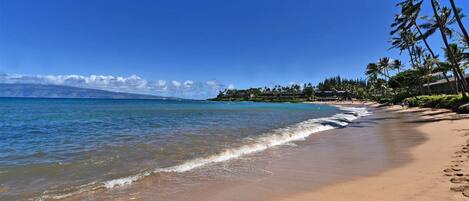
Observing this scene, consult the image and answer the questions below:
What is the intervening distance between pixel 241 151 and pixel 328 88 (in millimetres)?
153292

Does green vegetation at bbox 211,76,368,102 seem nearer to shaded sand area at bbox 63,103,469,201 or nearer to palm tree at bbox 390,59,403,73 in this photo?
palm tree at bbox 390,59,403,73

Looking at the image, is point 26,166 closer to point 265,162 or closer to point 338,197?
point 265,162

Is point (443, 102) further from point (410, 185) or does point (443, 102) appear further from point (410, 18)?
point (410, 185)

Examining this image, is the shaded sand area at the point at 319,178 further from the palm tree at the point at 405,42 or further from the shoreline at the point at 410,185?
the palm tree at the point at 405,42

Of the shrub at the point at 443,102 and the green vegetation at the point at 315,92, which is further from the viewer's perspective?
the green vegetation at the point at 315,92

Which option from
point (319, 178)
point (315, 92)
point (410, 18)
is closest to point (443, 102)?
point (410, 18)

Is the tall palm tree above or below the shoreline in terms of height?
above

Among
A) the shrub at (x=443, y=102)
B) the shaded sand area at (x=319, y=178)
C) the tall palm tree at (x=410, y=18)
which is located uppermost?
the tall palm tree at (x=410, y=18)

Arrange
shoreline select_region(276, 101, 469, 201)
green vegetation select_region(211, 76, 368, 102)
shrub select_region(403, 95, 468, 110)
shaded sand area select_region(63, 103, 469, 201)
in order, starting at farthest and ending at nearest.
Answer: green vegetation select_region(211, 76, 368, 102), shrub select_region(403, 95, 468, 110), shaded sand area select_region(63, 103, 469, 201), shoreline select_region(276, 101, 469, 201)

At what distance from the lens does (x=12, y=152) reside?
1064 centimetres

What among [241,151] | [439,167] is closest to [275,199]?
[439,167]

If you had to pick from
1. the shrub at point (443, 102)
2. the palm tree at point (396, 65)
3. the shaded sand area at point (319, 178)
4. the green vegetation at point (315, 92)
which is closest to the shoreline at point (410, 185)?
the shaded sand area at point (319, 178)

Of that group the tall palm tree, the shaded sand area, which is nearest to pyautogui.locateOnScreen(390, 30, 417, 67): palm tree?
the tall palm tree

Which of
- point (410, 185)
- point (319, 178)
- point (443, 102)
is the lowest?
point (319, 178)
